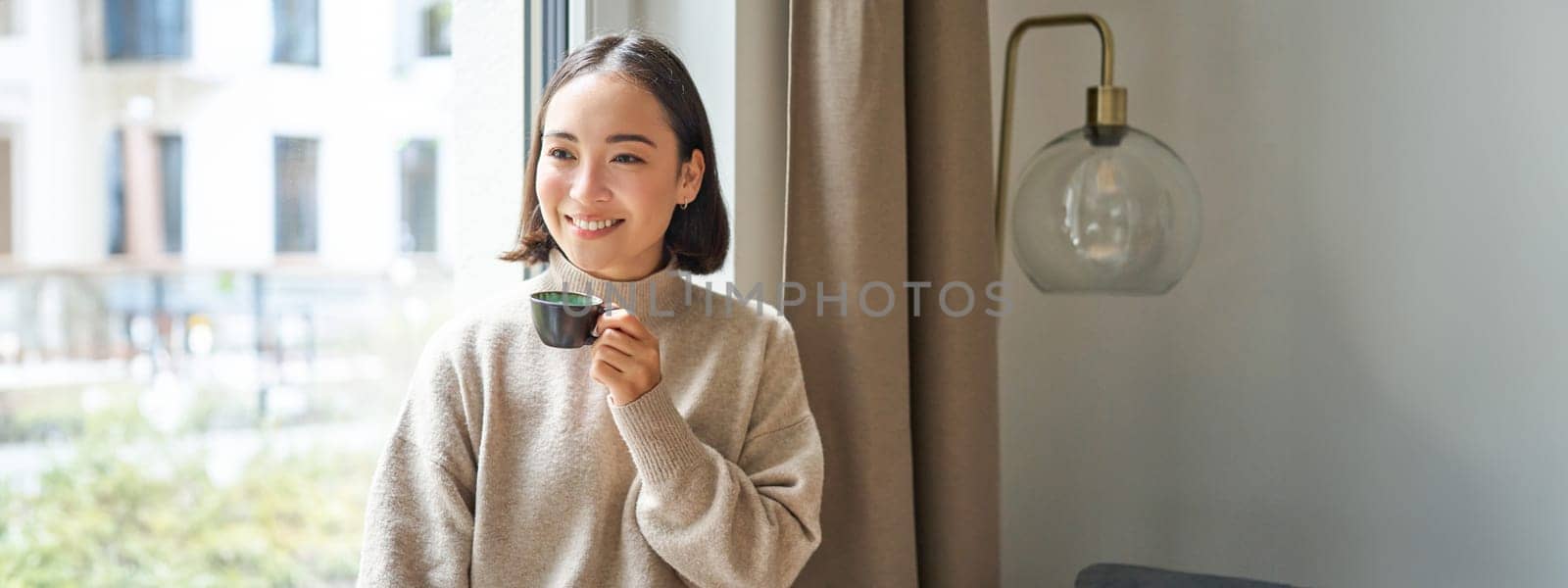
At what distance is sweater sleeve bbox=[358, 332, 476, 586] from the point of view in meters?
1.09

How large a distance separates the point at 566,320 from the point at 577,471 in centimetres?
16

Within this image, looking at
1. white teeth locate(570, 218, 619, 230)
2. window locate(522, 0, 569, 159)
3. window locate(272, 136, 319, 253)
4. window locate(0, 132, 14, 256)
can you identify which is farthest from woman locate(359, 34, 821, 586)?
window locate(522, 0, 569, 159)

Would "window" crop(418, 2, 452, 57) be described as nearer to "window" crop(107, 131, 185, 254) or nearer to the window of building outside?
the window of building outside

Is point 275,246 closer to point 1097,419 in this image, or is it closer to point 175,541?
point 175,541

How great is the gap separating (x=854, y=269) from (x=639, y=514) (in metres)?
0.48

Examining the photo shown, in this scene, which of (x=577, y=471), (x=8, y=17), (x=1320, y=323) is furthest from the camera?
(x=1320, y=323)

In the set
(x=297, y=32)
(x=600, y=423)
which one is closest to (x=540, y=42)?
(x=297, y=32)

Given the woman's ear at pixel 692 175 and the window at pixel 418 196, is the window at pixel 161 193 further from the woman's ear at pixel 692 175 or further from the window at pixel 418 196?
the woman's ear at pixel 692 175

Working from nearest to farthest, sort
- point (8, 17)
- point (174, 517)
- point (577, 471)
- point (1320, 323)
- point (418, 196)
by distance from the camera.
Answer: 1. point (8, 17)
2. point (577, 471)
3. point (174, 517)
4. point (418, 196)
5. point (1320, 323)

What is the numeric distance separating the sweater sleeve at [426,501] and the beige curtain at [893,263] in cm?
50

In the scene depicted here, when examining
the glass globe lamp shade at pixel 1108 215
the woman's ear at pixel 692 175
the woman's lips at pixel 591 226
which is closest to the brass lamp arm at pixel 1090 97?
the glass globe lamp shade at pixel 1108 215

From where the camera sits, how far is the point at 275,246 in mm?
1282

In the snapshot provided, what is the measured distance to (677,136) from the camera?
117 centimetres

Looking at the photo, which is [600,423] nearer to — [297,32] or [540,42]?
[297,32]
